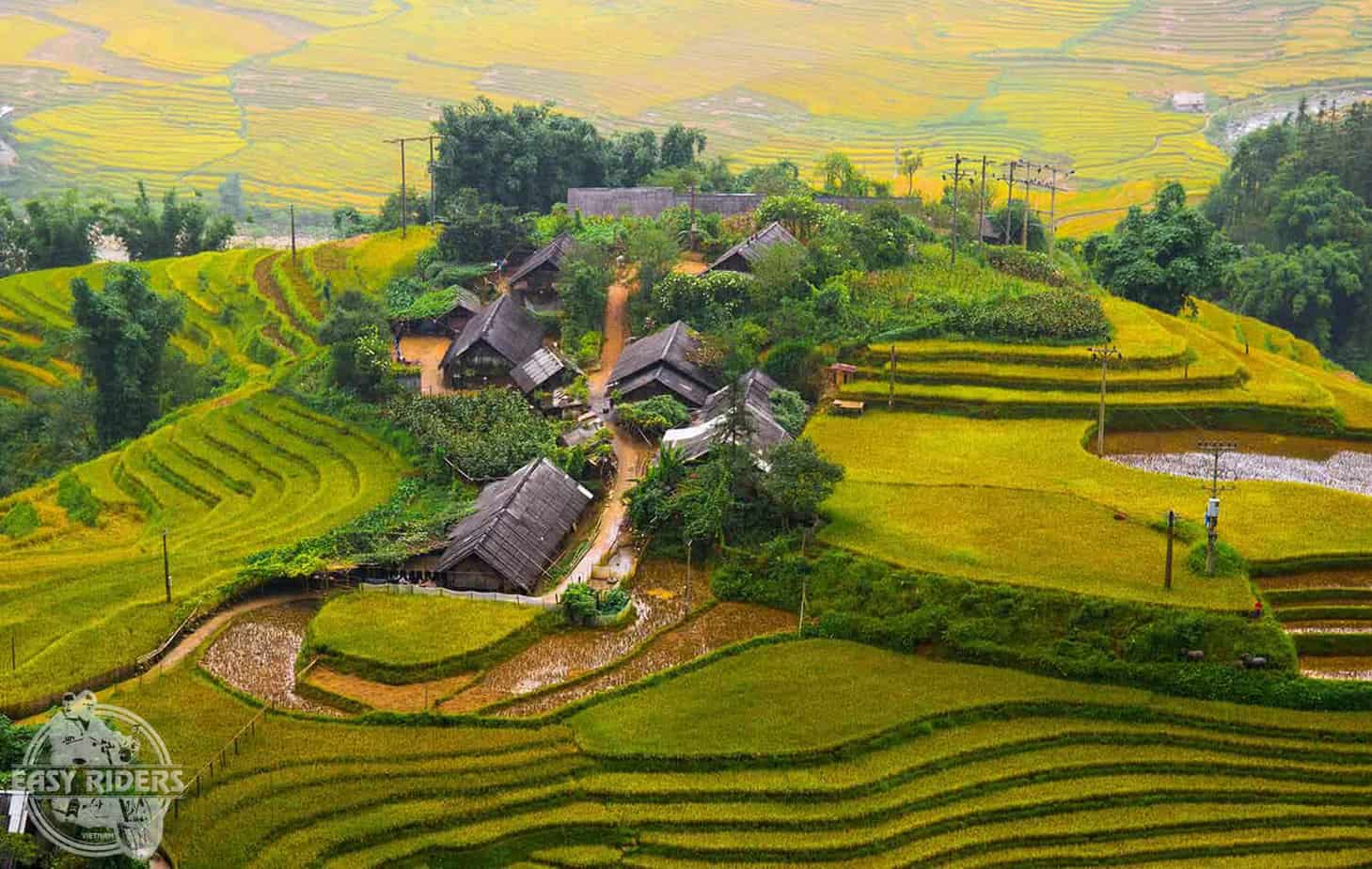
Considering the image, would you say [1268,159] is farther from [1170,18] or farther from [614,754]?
[614,754]

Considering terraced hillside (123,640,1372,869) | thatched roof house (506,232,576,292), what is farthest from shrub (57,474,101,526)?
thatched roof house (506,232,576,292)

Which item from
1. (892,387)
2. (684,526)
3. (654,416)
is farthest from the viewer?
(892,387)

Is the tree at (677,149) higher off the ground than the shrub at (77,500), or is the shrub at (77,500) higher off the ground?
the tree at (677,149)

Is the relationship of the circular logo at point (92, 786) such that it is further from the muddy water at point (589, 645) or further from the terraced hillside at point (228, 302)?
the terraced hillside at point (228, 302)

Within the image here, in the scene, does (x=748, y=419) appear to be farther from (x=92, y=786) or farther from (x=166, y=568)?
(x=92, y=786)

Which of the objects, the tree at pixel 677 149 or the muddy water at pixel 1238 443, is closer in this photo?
the muddy water at pixel 1238 443

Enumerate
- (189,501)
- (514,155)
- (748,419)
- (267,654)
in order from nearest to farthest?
(267,654) < (748,419) < (189,501) < (514,155)

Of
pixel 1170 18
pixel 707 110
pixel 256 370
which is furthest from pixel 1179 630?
pixel 1170 18

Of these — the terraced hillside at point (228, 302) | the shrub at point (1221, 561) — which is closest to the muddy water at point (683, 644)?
the shrub at point (1221, 561)

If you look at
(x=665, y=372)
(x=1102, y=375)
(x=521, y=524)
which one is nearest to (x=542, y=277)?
(x=665, y=372)
